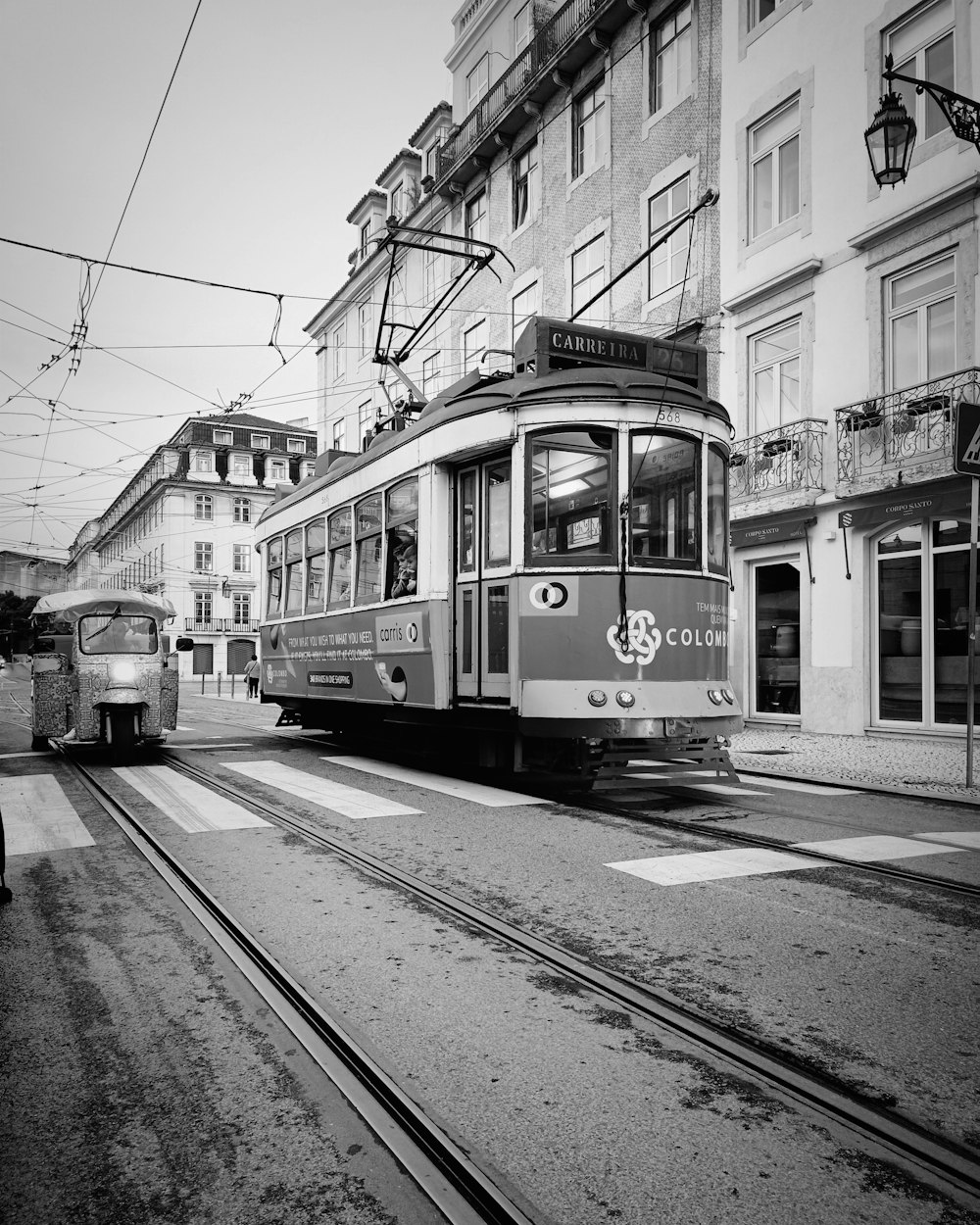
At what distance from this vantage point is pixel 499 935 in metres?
4.41

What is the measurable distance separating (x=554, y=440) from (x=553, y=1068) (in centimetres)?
617

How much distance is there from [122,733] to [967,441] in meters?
9.85

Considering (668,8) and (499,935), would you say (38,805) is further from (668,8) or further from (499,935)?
(668,8)

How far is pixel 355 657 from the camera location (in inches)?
450

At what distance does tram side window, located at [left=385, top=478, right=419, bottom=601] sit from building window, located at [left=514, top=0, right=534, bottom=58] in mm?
19622

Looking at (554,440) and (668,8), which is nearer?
(554,440)

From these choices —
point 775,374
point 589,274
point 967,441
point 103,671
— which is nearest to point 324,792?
point 103,671

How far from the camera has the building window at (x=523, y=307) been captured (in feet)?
78.4

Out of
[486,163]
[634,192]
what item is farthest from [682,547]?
[486,163]

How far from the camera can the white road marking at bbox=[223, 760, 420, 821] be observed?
25.5 feet

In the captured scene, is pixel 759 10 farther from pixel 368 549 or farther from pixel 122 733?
pixel 122 733

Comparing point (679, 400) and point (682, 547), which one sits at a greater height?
point (679, 400)

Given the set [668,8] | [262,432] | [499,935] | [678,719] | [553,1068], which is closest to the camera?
[553,1068]

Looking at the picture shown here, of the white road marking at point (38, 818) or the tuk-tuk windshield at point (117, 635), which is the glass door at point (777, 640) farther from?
the white road marking at point (38, 818)
